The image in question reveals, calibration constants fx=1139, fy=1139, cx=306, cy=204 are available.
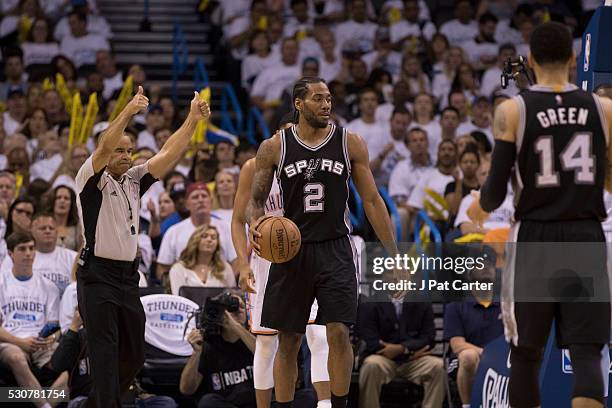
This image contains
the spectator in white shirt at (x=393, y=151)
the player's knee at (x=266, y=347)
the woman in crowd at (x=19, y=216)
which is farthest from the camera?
the spectator in white shirt at (x=393, y=151)

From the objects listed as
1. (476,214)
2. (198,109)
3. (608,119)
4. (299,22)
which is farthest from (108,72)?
(608,119)

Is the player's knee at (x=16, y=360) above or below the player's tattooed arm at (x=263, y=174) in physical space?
below

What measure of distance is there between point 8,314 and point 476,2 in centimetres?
1078

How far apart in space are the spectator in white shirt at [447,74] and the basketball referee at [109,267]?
9306mm

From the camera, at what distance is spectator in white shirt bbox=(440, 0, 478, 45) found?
17.9m

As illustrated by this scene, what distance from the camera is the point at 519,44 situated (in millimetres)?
17812

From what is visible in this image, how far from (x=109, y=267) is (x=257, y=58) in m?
9.45

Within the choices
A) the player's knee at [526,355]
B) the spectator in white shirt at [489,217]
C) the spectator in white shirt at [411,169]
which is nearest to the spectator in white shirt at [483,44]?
the spectator in white shirt at [411,169]

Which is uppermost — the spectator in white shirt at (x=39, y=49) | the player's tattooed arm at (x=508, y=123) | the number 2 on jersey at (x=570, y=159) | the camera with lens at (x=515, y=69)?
the spectator in white shirt at (x=39, y=49)

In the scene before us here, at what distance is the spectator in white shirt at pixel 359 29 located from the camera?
17703 millimetres

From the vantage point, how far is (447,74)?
16.7 metres

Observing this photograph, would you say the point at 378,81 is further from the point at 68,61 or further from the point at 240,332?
the point at 240,332

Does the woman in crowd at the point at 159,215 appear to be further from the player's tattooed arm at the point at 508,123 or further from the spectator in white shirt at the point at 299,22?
the player's tattooed arm at the point at 508,123

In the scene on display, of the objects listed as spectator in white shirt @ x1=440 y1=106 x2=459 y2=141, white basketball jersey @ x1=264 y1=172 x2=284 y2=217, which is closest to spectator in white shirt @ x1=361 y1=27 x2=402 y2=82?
spectator in white shirt @ x1=440 y1=106 x2=459 y2=141
